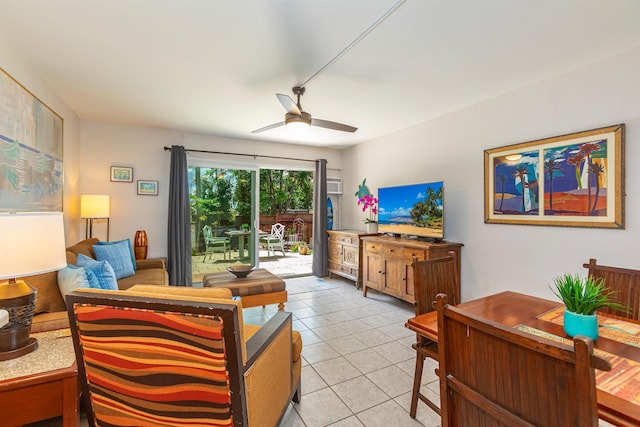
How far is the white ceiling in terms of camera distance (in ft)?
5.87

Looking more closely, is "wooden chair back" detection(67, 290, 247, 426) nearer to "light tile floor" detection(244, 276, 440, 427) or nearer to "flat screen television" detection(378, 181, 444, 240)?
"light tile floor" detection(244, 276, 440, 427)

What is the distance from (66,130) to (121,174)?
891 mm

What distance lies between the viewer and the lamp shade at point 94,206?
3576 millimetres

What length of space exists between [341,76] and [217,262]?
3676 mm

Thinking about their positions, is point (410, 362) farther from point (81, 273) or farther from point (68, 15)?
point (68, 15)

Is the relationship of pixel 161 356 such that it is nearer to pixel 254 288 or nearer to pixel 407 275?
pixel 254 288

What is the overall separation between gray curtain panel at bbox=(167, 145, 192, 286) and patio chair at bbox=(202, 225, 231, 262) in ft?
1.50

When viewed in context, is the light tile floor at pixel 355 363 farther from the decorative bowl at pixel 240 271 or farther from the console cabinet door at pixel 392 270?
the decorative bowl at pixel 240 271

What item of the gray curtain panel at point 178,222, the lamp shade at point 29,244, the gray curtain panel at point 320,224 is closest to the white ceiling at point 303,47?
the gray curtain panel at point 178,222

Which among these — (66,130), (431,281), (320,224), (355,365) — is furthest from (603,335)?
(66,130)

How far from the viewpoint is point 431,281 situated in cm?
183

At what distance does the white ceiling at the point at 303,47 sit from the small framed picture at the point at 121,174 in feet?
3.15

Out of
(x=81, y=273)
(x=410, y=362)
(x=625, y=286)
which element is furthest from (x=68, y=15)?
(x=625, y=286)

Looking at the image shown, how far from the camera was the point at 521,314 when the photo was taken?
61.5 inches
